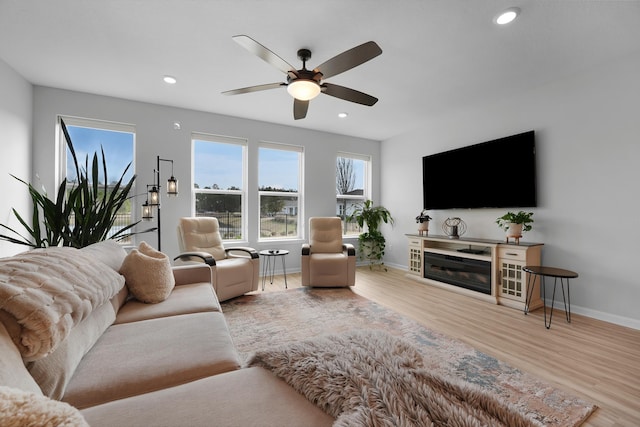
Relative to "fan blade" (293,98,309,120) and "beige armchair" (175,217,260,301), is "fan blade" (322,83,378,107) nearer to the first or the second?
"fan blade" (293,98,309,120)

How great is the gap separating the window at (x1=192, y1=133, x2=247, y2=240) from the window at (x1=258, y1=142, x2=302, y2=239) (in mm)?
337

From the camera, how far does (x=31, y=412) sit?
51cm

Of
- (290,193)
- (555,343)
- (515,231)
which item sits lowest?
(555,343)

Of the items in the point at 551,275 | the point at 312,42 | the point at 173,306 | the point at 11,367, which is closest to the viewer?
the point at 11,367

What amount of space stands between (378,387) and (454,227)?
11.8ft

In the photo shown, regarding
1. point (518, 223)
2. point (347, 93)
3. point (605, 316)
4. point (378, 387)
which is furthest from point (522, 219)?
point (378, 387)

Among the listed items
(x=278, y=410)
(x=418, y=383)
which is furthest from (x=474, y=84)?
(x=278, y=410)

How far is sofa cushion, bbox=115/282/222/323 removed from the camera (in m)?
1.66

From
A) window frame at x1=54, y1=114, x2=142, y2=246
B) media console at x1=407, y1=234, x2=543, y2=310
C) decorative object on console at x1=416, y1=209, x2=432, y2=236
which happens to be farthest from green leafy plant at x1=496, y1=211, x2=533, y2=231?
window frame at x1=54, y1=114, x2=142, y2=246

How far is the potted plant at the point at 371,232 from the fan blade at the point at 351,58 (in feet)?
11.3

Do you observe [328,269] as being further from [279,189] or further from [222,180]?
[222,180]

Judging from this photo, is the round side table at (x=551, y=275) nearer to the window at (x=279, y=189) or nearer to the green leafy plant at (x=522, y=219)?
the green leafy plant at (x=522, y=219)

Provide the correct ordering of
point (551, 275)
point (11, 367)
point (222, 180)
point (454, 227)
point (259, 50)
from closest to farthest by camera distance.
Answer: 1. point (11, 367)
2. point (259, 50)
3. point (551, 275)
4. point (454, 227)
5. point (222, 180)

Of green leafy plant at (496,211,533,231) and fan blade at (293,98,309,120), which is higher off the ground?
fan blade at (293,98,309,120)
